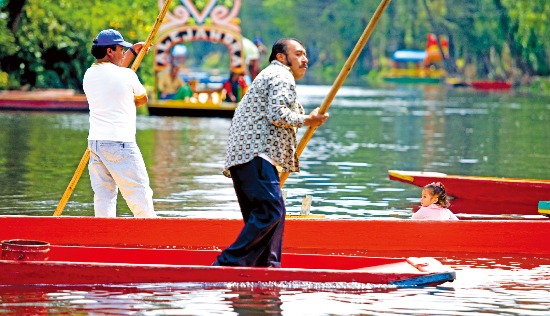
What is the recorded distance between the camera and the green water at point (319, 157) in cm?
1611

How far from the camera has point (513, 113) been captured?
43.3 metres

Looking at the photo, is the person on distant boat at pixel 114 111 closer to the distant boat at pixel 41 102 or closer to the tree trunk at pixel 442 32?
the distant boat at pixel 41 102

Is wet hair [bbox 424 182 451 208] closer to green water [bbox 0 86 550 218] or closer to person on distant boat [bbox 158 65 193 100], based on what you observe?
green water [bbox 0 86 550 218]

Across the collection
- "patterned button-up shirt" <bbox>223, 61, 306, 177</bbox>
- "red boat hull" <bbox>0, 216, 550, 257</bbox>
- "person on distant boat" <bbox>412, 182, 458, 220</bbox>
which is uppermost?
"patterned button-up shirt" <bbox>223, 61, 306, 177</bbox>

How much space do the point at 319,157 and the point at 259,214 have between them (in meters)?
14.8

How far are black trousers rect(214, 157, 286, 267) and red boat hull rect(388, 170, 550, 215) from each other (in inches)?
244

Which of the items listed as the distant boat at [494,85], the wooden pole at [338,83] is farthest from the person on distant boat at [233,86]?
the distant boat at [494,85]

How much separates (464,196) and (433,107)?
33586 mm

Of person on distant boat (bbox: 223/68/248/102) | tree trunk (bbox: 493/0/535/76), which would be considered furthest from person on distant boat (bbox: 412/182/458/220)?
tree trunk (bbox: 493/0/535/76)

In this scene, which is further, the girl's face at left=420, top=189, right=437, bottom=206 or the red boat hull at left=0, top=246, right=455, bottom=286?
the girl's face at left=420, top=189, right=437, bottom=206

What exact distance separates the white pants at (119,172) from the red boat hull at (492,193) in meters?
5.37

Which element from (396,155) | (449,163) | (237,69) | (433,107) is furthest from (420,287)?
(433,107)

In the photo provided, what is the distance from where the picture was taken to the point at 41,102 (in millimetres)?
37344

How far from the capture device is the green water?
52.9 ft
